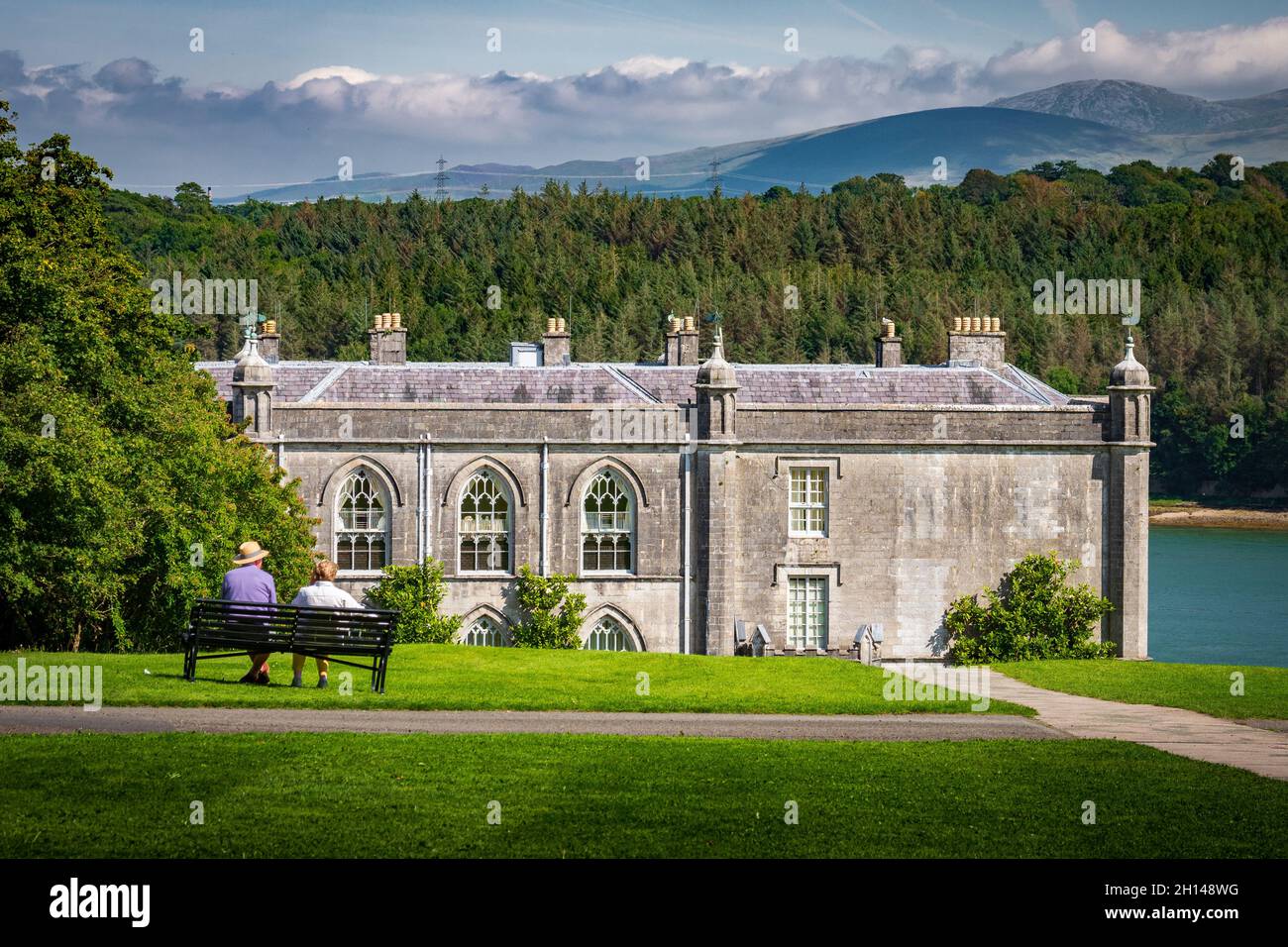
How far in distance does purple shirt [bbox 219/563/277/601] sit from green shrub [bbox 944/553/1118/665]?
18551 mm

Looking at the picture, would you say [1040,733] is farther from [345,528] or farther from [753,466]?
[345,528]

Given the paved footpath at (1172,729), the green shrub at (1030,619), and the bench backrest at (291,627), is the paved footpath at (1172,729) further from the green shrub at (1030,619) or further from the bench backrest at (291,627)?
the green shrub at (1030,619)

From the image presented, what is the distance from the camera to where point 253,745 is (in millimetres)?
16359

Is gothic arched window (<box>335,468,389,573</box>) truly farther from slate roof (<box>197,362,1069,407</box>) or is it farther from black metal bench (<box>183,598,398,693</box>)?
black metal bench (<box>183,598,398,693</box>)

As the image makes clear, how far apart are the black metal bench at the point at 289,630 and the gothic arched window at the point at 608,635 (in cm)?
1483

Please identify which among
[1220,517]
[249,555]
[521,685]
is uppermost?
[249,555]

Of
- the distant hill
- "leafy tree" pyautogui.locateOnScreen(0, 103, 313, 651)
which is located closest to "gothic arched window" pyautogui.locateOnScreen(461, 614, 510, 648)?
"leafy tree" pyautogui.locateOnScreen(0, 103, 313, 651)

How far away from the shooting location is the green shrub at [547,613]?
3469 cm

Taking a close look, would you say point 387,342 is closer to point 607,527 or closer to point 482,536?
point 482,536

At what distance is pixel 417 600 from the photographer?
→ 34.5m

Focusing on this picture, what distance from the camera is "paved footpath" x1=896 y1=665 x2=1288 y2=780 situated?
60.3 feet

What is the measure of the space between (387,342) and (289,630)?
22458 millimetres

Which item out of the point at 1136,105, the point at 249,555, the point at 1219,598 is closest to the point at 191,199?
the point at 1136,105
